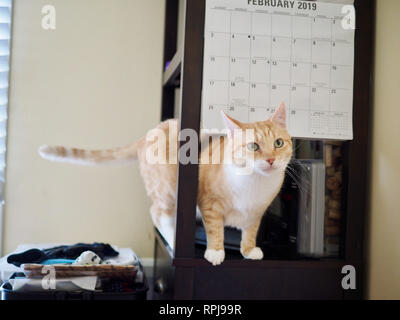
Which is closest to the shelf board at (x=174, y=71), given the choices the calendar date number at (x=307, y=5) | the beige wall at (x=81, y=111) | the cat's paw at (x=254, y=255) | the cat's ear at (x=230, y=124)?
the beige wall at (x=81, y=111)

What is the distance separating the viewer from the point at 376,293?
1091 millimetres

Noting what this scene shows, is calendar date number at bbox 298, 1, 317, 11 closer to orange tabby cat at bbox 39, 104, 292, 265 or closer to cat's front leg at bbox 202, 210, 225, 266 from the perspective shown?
orange tabby cat at bbox 39, 104, 292, 265

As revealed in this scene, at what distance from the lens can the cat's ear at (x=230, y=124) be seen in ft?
3.48

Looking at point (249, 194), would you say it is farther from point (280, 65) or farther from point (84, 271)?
point (84, 271)

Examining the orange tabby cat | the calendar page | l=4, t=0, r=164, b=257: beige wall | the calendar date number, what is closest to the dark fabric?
l=4, t=0, r=164, b=257: beige wall

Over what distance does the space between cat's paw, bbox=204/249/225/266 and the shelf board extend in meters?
0.55

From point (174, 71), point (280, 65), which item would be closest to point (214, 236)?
point (280, 65)

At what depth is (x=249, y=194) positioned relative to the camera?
3.59 feet

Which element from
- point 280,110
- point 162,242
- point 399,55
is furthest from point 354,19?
point 162,242

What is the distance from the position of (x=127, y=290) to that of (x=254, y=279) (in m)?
0.36

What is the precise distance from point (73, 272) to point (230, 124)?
23.2 inches

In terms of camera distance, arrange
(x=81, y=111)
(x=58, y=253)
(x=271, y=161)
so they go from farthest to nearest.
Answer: (x=81, y=111) → (x=58, y=253) → (x=271, y=161)

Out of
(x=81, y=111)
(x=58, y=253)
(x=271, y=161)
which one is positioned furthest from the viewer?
(x=81, y=111)
